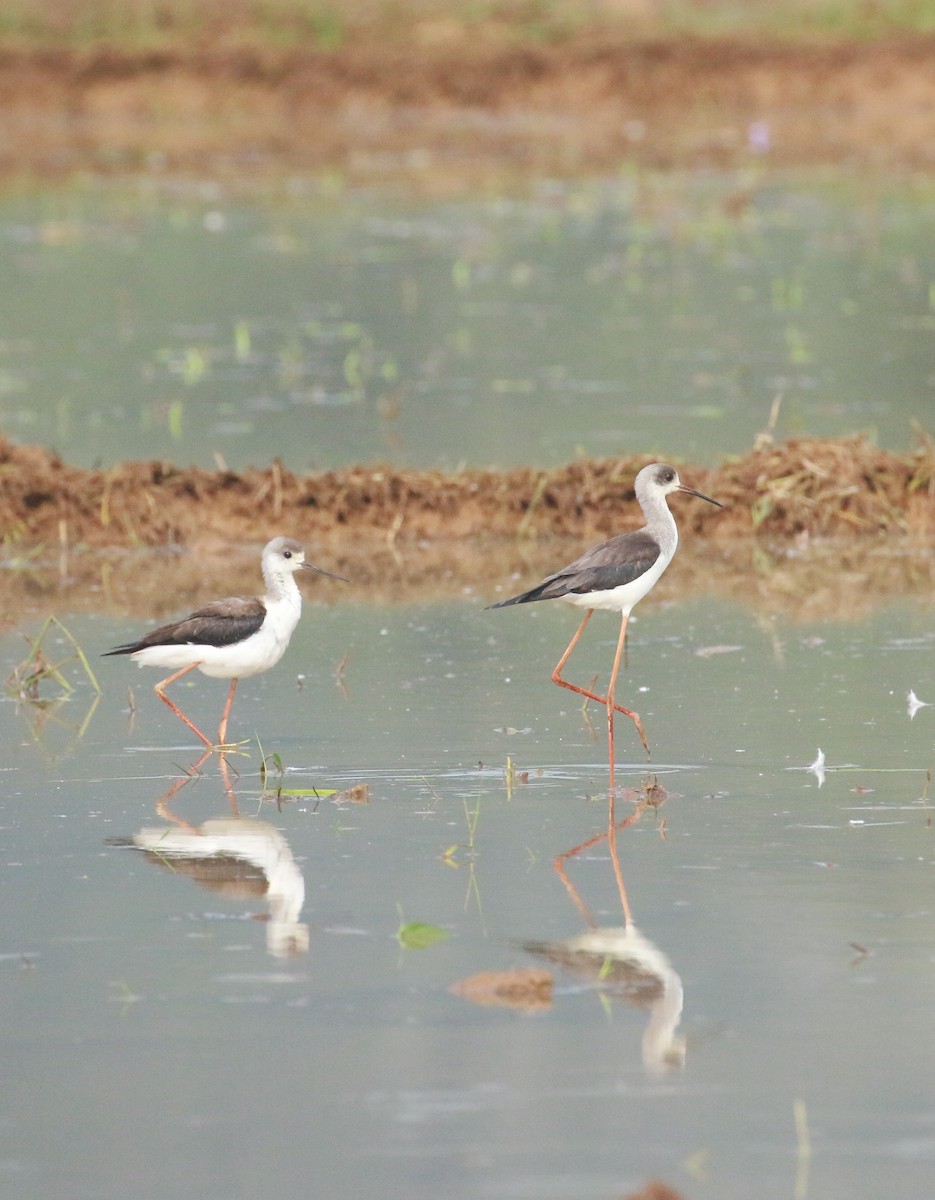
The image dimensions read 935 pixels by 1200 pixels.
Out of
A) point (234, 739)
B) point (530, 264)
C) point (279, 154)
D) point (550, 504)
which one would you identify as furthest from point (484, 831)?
point (279, 154)

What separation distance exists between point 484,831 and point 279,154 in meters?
27.9

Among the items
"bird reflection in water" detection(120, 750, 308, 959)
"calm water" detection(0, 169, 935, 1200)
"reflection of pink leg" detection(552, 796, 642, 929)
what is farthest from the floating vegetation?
"reflection of pink leg" detection(552, 796, 642, 929)

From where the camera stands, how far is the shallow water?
4.63m

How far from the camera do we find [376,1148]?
4.63 metres

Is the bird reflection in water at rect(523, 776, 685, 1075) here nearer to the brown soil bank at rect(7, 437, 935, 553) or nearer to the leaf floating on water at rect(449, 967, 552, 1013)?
the leaf floating on water at rect(449, 967, 552, 1013)

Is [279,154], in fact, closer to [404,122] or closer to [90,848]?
[404,122]

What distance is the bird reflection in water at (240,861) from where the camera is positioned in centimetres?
607

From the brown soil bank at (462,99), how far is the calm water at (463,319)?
5175mm

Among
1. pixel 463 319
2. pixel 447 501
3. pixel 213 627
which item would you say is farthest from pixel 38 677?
pixel 463 319

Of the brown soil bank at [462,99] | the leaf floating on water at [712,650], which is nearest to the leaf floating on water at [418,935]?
the leaf floating on water at [712,650]

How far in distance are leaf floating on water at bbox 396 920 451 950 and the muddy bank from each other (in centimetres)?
522

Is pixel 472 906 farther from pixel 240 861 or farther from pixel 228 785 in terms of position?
pixel 228 785

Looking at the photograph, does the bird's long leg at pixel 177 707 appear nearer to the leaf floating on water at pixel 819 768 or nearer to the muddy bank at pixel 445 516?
the leaf floating on water at pixel 819 768

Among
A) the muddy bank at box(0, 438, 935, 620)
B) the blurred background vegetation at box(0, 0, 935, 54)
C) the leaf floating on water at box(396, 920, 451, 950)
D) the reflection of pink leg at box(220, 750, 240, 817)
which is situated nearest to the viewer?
the leaf floating on water at box(396, 920, 451, 950)
